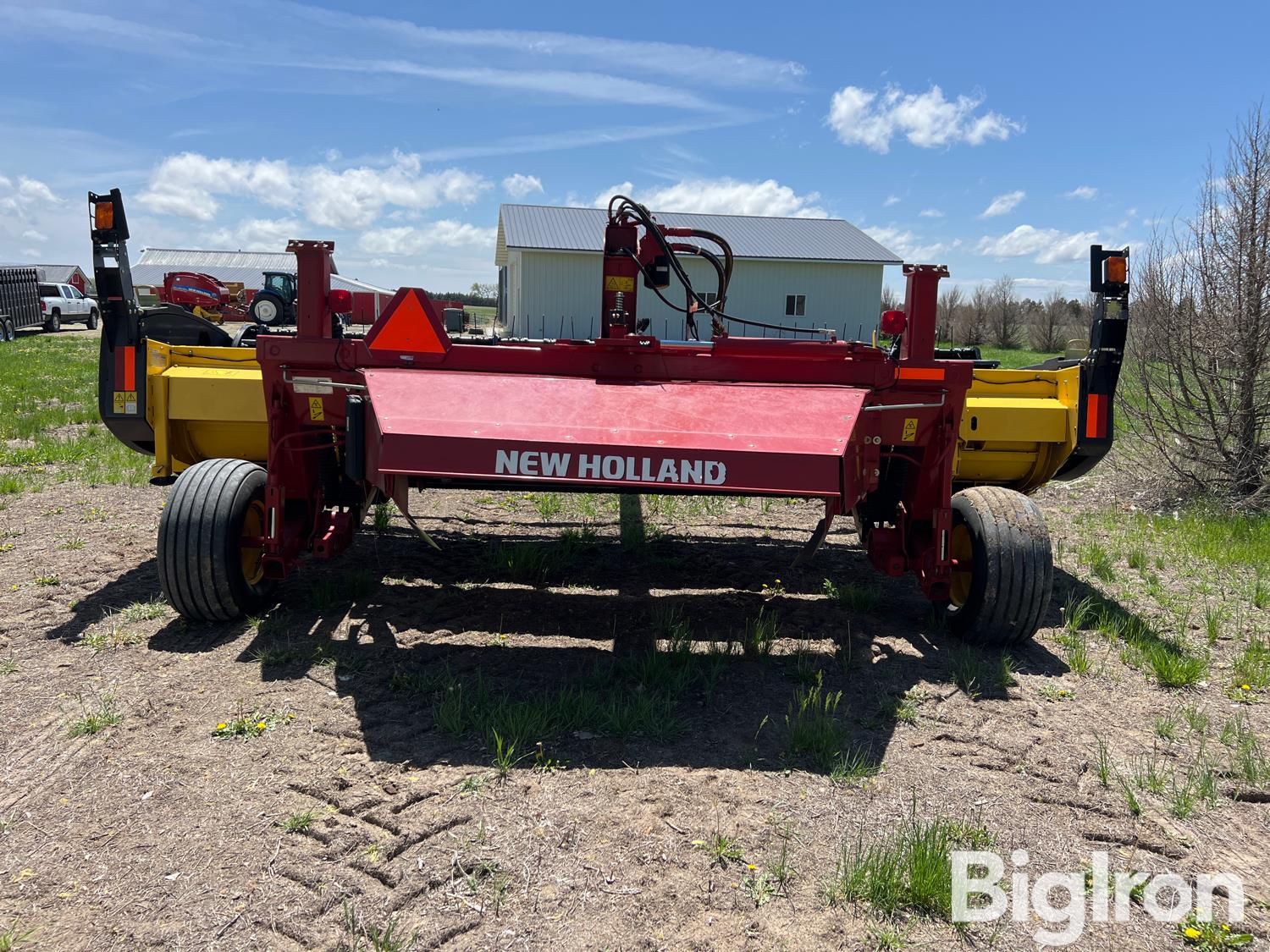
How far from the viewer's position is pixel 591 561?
5.99 metres

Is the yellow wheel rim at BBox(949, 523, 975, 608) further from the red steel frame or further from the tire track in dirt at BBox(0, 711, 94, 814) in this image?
the tire track in dirt at BBox(0, 711, 94, 814)

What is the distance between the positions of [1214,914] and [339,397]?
3.75 meters

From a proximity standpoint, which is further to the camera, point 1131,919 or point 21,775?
point 21,775

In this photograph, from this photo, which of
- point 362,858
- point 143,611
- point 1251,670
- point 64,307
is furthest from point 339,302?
point 64,307

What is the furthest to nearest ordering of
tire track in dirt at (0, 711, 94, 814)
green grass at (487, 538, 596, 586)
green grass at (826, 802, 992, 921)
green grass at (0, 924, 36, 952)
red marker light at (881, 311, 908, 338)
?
green grass at (487, 538, 596, 586)
red marker light at (881, 311, 908, 338)
tire track in dirt at (0, 711, 94, 814)
green grass at (826, 802, 992, 921)
green grass at (0, 924, 36, 952)

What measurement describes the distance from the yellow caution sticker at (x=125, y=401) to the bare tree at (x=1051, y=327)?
1382 inches

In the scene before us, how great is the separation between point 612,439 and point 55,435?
9.37 meters

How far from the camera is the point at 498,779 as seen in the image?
316 cm

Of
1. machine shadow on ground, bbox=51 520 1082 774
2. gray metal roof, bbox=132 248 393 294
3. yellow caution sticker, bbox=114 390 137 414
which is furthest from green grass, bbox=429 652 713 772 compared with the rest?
gray metal roof, bbox=132 248 393 294

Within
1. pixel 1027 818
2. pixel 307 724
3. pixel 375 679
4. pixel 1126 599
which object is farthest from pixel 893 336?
pixel 307 724

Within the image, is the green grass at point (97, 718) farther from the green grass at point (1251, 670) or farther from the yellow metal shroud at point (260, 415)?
the green grass at point (1251, 670)

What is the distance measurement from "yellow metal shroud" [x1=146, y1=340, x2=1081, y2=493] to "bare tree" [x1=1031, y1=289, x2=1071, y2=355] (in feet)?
106

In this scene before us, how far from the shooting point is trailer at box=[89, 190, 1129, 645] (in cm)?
353

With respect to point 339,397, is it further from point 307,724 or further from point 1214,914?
point 1214,914
